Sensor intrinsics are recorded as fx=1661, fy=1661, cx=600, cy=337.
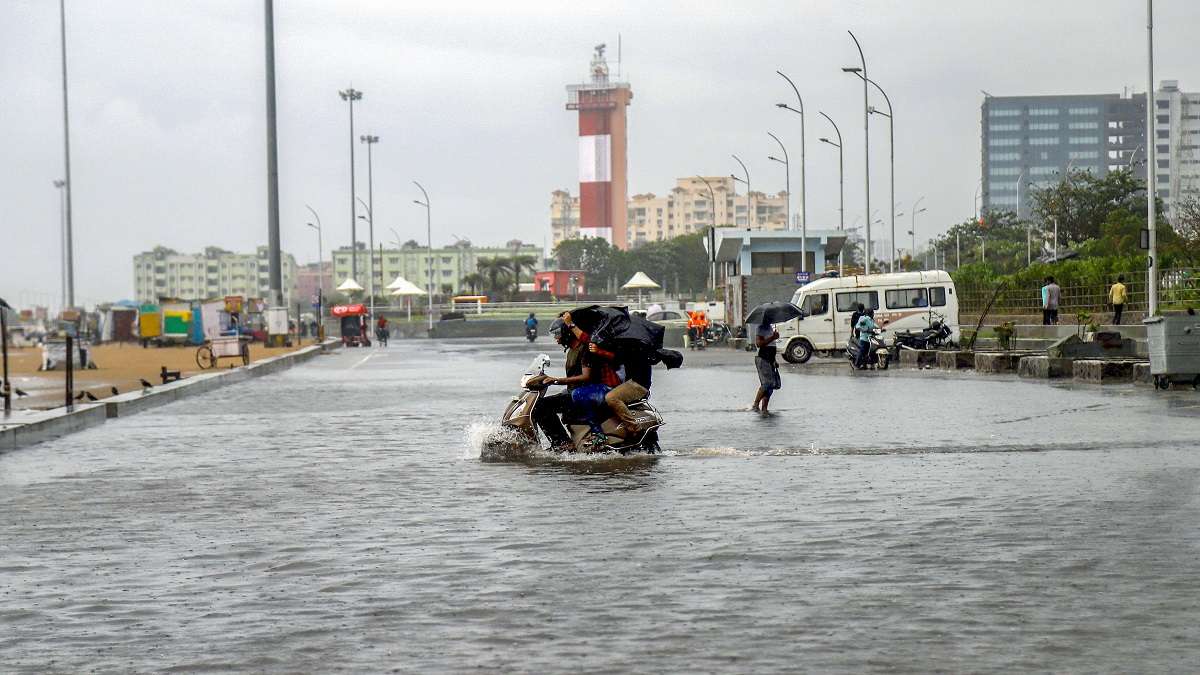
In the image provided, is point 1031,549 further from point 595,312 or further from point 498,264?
point 498,264

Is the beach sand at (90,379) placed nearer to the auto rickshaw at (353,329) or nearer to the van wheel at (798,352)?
the van wheel at (798,352)

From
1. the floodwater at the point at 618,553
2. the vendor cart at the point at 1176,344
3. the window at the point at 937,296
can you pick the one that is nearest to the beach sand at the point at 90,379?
the floodwater at the point at 618,553

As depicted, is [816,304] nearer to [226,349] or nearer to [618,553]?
[226,349]

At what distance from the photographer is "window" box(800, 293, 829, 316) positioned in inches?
1682

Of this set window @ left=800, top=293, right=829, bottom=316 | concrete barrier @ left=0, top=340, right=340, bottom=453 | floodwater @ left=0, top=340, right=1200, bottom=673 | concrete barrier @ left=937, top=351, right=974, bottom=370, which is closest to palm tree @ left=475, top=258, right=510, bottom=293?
window @ left=800, top=293, right=829, bottom=316

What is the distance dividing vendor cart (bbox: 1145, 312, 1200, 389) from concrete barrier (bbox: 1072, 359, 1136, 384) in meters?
3.06

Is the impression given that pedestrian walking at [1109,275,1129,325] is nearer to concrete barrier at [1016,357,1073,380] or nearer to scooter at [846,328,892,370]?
scooter at [846,328,892,370]

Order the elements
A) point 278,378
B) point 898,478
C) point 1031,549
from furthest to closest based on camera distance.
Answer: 1. point 278,378
2. point 898,478
3. point 1031,549

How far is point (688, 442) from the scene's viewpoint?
16500mm

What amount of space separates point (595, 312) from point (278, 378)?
22850mm

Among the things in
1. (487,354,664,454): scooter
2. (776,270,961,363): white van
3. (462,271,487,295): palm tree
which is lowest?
(487,354,664,454): scooter

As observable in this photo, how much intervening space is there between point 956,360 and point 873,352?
187 centimetres

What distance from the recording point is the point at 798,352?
1652 inches

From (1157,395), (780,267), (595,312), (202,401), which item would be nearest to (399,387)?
(202,401)
